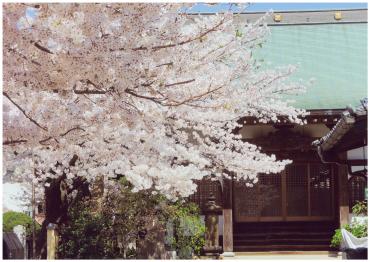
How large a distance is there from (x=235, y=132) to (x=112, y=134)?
215 inches

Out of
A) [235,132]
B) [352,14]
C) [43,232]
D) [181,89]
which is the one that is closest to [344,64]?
[352,14]

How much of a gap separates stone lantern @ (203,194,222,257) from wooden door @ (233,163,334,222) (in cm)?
176

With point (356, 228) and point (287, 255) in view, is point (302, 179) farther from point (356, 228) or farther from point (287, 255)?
point (356, 228)

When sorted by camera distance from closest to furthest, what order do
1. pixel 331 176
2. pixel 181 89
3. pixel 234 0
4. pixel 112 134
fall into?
pixel 234 0
pixel 181 89
pixel 112 134
pixel 331 176

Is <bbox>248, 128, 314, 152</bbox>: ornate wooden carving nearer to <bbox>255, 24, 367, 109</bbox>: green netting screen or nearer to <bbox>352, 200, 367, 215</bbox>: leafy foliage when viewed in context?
<bbox>255, 24, 367, 109</bbox>: green netting screen

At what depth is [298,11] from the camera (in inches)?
603

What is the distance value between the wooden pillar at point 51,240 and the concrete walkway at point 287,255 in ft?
12.5

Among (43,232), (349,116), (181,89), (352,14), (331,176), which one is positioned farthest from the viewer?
(352,14)

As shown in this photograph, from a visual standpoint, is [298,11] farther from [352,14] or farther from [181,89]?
[181,89]

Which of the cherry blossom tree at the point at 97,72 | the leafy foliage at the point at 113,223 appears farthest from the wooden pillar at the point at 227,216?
the cherry blossom tree at the point at 97,72

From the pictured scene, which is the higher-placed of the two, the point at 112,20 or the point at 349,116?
the point at 112,20

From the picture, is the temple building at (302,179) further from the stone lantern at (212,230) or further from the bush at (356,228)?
the stone lantern at (212,230)

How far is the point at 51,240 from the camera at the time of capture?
8.91 meters

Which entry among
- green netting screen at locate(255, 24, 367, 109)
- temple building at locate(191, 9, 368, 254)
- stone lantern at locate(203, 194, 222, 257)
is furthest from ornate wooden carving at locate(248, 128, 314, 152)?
stone lantern at locate(203, 194, 222, 257)
